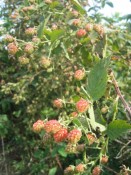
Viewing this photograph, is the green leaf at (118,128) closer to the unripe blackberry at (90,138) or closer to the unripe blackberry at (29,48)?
the unripe blackberry at (90,138)

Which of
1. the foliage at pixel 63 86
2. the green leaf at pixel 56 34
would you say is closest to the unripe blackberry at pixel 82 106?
the foliage at pixel 63 86

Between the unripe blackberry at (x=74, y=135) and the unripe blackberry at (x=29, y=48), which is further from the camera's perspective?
the unripe blackberry at (x=29, y=48)

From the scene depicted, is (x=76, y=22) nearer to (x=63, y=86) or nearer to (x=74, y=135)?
(x=74, y=135)

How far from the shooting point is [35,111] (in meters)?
2.66

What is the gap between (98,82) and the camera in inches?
34.9

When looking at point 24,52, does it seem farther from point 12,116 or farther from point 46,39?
point 12,116

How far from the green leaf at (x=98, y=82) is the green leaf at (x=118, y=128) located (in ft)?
0.25

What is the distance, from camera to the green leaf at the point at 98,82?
0.88 metres

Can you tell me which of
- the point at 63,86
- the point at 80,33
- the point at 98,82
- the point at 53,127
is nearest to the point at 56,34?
the point at 80,33

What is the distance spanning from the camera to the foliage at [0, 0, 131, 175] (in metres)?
0.89

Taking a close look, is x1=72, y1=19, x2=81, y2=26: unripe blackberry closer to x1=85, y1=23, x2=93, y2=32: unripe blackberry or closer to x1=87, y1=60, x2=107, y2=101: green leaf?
x1=85, y1=23, x2=93, y2=32: unripe blackberry

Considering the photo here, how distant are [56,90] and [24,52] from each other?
4.24 ft

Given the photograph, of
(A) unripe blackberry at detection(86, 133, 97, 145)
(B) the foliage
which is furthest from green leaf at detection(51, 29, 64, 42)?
(A) unripe blackberry at detection(86, 133, 97, 145)

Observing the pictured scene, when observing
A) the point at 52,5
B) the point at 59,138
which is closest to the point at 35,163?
the point at 52,5
